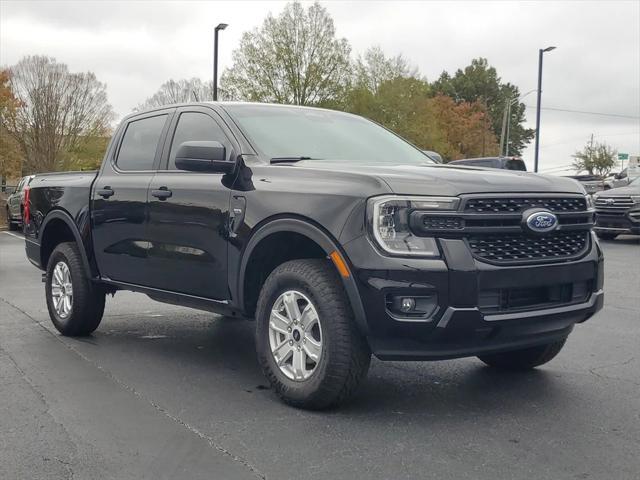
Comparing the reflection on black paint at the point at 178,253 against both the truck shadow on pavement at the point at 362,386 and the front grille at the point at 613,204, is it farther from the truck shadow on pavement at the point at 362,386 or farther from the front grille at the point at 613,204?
the front grille at the point at 613,204

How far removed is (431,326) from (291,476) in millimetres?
1047

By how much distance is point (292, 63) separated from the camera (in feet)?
135

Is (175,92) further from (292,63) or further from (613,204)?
(613,204)

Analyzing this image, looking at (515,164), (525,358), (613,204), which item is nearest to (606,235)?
(613,204)

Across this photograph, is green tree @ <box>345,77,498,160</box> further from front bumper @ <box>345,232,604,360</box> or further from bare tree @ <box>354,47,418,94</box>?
front bumper @ <box>345,232,604,360</box>

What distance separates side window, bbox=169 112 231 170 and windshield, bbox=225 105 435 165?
6.4 inches

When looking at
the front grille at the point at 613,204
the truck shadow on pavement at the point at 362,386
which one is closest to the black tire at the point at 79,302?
the truck shadow on pavement at the point at 362,386

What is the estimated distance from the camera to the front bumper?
→ 399 centimetres

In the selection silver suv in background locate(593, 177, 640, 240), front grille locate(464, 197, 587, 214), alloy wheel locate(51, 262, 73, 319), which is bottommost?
alloy wheel locate(51, 262, 73, 319)

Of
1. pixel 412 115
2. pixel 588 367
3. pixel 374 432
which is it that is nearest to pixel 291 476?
pixel 374 432

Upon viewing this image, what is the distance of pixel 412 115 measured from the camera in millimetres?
44969

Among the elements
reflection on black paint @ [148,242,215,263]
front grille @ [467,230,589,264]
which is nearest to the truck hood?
front grille @ [467,230,589,264]

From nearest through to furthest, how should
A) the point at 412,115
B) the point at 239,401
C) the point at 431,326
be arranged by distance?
the point at 431,326, the point at 239,401, the point at 412,115

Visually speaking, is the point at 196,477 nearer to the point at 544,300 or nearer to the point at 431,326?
the point at 431,326
